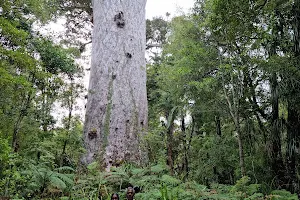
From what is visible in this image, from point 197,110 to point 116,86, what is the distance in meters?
2.63

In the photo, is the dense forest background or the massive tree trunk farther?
the massive tree trunk

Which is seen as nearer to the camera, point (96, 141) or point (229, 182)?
point (96, 141)

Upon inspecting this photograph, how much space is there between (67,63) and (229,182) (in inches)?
236

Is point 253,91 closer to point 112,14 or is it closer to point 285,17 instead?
point 285,17

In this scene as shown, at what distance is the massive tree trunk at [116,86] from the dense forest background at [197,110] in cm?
28

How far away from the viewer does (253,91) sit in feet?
19.4

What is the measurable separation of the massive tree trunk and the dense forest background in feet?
0.93

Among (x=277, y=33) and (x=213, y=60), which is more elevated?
(x=277, y=33)

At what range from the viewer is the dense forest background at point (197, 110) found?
11.2ft

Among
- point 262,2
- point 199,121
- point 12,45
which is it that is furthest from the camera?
point 199,121

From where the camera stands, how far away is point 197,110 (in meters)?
6.73

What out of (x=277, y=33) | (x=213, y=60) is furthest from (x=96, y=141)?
(x=277, y=33)

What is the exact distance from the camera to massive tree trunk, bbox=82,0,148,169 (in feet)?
14.7

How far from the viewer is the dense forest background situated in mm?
3404
